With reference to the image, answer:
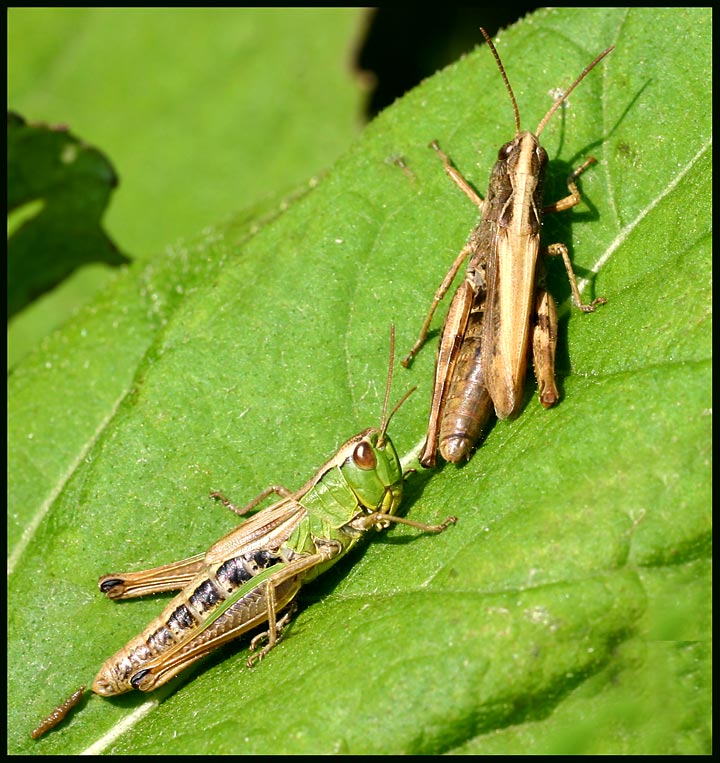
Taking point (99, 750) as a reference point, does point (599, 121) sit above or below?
above

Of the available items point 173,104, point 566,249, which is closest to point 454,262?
point 566,249

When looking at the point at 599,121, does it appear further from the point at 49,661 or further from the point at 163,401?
the point at 49,661

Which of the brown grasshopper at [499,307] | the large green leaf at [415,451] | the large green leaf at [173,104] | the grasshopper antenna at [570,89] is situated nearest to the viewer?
the large green leaf at [415,451]

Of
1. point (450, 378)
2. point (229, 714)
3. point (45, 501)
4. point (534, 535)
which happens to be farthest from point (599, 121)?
point (45, 501)

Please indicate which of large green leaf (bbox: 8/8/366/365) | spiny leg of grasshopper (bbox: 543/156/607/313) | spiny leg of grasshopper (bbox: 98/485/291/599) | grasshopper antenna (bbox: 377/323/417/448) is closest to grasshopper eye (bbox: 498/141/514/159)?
spiny leg of grasshopper (bbox: 543/156/607/313)

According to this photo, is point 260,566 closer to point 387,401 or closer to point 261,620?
point 261,620

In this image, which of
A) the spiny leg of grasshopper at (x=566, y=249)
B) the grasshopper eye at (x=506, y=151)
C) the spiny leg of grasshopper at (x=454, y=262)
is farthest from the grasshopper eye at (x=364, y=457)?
the grasshopper eye at (x=506, y=151)

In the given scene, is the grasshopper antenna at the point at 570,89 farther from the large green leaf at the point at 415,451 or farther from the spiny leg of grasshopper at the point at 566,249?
the spiny leg of grasshopper at the point at 566,249

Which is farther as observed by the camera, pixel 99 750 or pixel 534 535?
pixel 99 750
